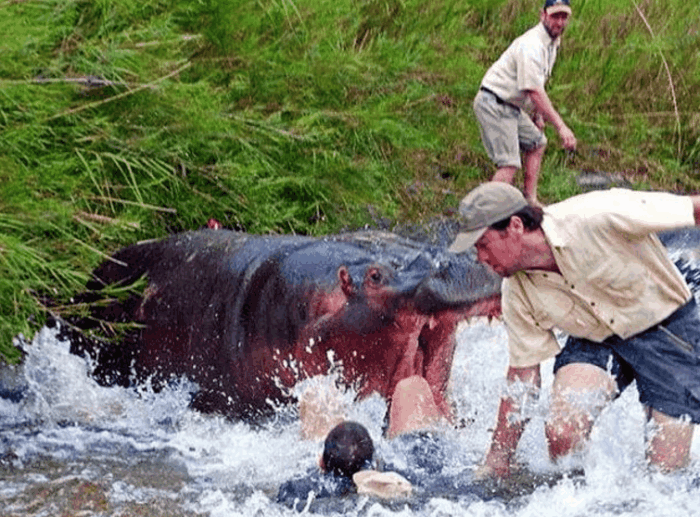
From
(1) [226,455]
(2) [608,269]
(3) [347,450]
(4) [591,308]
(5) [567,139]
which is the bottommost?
(1) [226,455]

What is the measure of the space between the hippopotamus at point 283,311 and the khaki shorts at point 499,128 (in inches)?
81.8

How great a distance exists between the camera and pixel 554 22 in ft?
24.8

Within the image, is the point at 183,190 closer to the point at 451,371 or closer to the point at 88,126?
the point at 88,126

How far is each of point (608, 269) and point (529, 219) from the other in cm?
27

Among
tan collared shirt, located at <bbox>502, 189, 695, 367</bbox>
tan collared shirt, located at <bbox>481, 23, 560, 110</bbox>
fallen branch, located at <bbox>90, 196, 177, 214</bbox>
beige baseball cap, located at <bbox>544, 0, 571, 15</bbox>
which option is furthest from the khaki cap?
beige baseball cap, located at <bbox>544, 0, 571, 15</bbox>

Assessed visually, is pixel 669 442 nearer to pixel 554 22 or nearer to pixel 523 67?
pixel 523 67

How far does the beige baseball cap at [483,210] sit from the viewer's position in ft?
13.9

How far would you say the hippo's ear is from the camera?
17.3ft

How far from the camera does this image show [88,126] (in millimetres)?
6035

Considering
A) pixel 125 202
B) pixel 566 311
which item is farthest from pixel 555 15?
pixel 566 311

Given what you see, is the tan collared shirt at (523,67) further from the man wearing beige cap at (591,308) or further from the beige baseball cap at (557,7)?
the man wearing beige cap at (591,308)

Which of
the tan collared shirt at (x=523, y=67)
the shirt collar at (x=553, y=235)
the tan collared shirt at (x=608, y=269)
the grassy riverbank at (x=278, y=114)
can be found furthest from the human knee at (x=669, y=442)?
the tan collared shirt at (x=523, y=67)

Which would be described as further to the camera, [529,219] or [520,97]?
[520,97]

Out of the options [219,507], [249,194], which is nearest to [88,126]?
[249,194]
